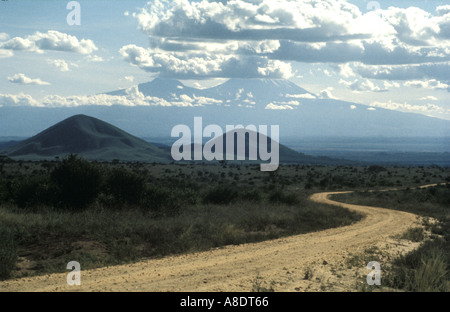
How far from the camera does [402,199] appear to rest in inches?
1586

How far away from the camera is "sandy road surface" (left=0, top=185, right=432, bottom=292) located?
11.2m

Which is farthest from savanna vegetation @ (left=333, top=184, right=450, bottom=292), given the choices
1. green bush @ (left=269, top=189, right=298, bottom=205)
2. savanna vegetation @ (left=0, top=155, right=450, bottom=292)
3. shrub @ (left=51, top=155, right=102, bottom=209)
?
shrub @ (left=51, top=155, right=102, bottom=209)

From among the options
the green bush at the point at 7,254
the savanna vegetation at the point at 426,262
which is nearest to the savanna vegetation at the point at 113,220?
the green bush at the point at 7,254

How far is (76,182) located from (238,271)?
46.0 feet

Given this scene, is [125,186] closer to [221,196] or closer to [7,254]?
[221,196]

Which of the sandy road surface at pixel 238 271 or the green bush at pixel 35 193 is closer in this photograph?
the sandy road surface at pixel 238 271

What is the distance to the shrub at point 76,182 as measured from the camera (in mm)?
24141

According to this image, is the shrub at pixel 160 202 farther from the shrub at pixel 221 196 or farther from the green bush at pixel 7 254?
the green bush at pixel 7 254

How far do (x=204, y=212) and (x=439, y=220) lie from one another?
11798 millimetres

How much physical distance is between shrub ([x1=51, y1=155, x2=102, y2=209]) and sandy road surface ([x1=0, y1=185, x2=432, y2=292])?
33.3ft

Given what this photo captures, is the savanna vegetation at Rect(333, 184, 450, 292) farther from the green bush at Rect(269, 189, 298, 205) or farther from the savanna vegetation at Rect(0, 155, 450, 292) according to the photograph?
the green bush at Rect(269, 189, 298, 205)

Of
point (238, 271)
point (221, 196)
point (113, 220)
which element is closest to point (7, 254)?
point (238, 271)

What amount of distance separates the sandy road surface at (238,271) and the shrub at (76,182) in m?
10.1
